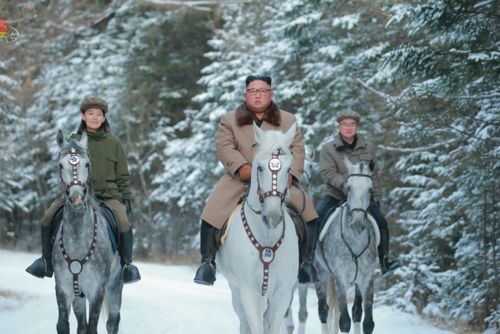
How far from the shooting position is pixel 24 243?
35.0 m

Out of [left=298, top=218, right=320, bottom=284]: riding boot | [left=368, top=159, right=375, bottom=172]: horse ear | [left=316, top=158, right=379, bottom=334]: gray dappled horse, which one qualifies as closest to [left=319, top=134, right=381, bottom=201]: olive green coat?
A: [left=316, top=158, right=379, bottom=334]: gray dappled horse

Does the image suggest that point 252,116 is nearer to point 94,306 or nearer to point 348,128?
point 94,306

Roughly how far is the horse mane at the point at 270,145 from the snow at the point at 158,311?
5708 mm

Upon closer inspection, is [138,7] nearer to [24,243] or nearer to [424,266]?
[24,243]

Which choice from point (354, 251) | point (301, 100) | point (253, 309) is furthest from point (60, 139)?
point (301, 100)

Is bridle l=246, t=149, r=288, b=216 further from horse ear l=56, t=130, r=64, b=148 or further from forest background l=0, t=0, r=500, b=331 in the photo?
forest background l=0, t=0, r=500, b=331

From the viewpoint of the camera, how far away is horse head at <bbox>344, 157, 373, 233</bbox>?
9.72m

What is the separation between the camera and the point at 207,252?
318 inches

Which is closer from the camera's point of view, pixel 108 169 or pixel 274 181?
pixel 274 181

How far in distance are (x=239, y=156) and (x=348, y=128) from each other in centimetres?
340

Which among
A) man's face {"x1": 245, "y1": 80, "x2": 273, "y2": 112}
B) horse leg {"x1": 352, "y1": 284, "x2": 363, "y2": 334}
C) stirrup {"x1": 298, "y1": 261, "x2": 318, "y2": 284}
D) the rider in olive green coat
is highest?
man's face {"x1": 245, "y1": 80, "x2": 273, "y2": 112}

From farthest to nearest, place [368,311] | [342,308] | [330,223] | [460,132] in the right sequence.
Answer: [460,132] → [330,223] → [368,311] → [342,308]

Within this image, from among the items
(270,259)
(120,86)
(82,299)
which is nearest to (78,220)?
(82,299)

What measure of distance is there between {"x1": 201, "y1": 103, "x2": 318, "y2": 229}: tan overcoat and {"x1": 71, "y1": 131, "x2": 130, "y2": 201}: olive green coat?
1315 millimetres
